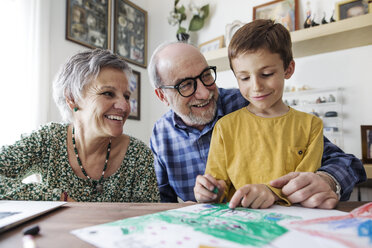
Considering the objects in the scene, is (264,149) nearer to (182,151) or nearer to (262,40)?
(262,40)

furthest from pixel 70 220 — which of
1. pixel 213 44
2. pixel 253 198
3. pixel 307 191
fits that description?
pixel 213 44

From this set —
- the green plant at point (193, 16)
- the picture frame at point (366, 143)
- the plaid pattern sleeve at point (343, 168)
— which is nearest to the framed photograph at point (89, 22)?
the green plant at point (193, 16)

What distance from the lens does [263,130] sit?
3.10 ft

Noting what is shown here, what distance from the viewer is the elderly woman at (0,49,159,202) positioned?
1.08 metres

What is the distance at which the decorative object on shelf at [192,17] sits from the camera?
10.2ft

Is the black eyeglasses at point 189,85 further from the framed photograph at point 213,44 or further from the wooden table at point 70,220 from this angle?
the framed photograph at point 213,44

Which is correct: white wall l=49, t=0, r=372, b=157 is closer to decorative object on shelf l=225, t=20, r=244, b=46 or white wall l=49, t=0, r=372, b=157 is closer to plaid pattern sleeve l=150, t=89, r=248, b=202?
decorative object on shelf l=225, t=20, r=244, b=46

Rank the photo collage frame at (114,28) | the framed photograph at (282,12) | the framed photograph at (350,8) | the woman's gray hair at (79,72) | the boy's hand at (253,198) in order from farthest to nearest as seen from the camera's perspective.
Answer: the photo collage frame at (114,28) < the framed photograph at (282,12) < the framed photograph at (350,8) < the woman's gray hair at (79,72) < the boy's hand at (253,198)

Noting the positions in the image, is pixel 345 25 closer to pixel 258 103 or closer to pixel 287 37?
pixel 287 37

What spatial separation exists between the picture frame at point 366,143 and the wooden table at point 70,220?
1.71m

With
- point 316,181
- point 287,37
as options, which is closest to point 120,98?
point 287,37

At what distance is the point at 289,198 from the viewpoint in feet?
2.29

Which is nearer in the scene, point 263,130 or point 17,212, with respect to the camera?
point 17,212

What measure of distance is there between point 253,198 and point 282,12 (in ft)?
7.92
